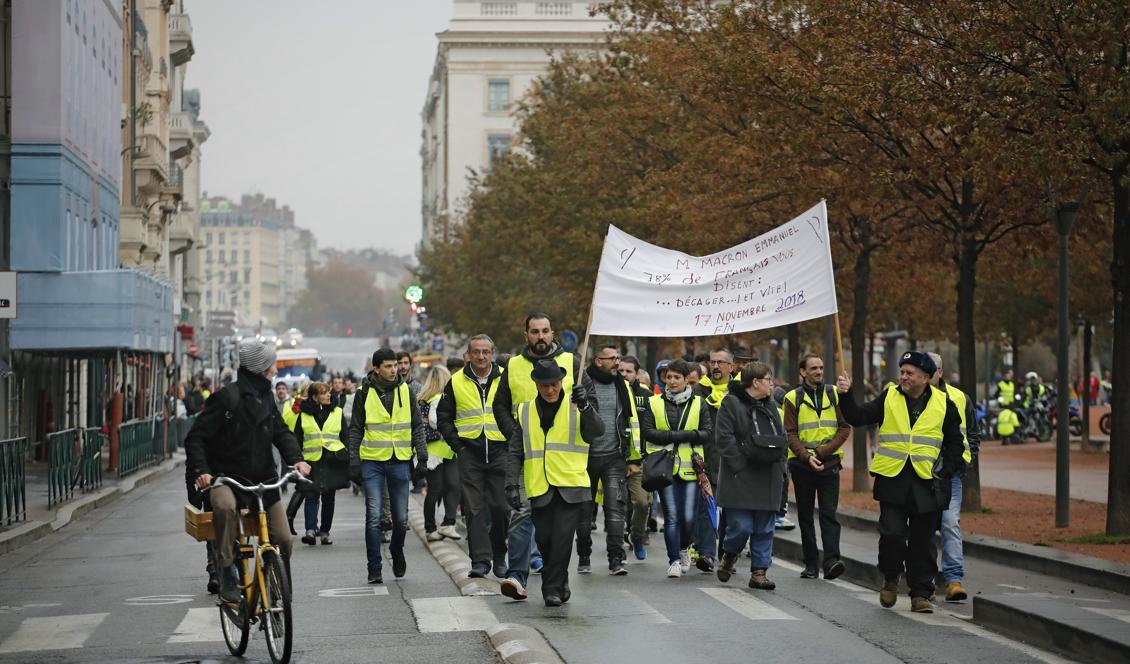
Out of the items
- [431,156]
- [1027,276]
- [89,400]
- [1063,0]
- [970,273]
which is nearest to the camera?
[1063,0]

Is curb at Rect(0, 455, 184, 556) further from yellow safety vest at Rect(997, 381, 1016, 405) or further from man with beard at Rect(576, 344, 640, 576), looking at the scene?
yellow safety vest at Rect(997, 381, 1016, 405)

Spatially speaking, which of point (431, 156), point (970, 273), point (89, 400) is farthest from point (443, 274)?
point (431, 156)

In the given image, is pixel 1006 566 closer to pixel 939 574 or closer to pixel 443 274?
pixel 939 574

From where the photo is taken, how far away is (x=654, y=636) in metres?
11.2

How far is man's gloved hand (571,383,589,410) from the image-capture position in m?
12.4

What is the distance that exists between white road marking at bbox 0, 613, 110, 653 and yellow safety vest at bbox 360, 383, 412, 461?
247 cm

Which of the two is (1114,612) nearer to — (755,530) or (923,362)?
(923,362)

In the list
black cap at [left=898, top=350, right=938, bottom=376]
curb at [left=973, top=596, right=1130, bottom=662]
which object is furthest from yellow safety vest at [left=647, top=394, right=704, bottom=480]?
curb at [left=973, top=596, right=1130, bottom=662]

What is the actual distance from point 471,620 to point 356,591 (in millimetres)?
2464

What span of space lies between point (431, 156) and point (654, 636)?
12980 cm

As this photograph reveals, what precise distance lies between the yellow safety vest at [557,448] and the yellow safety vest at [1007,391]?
119 feet

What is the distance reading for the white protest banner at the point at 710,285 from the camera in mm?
15266

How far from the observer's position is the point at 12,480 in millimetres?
22484

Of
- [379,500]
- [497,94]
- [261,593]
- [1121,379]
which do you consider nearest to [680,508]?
[379,500]
